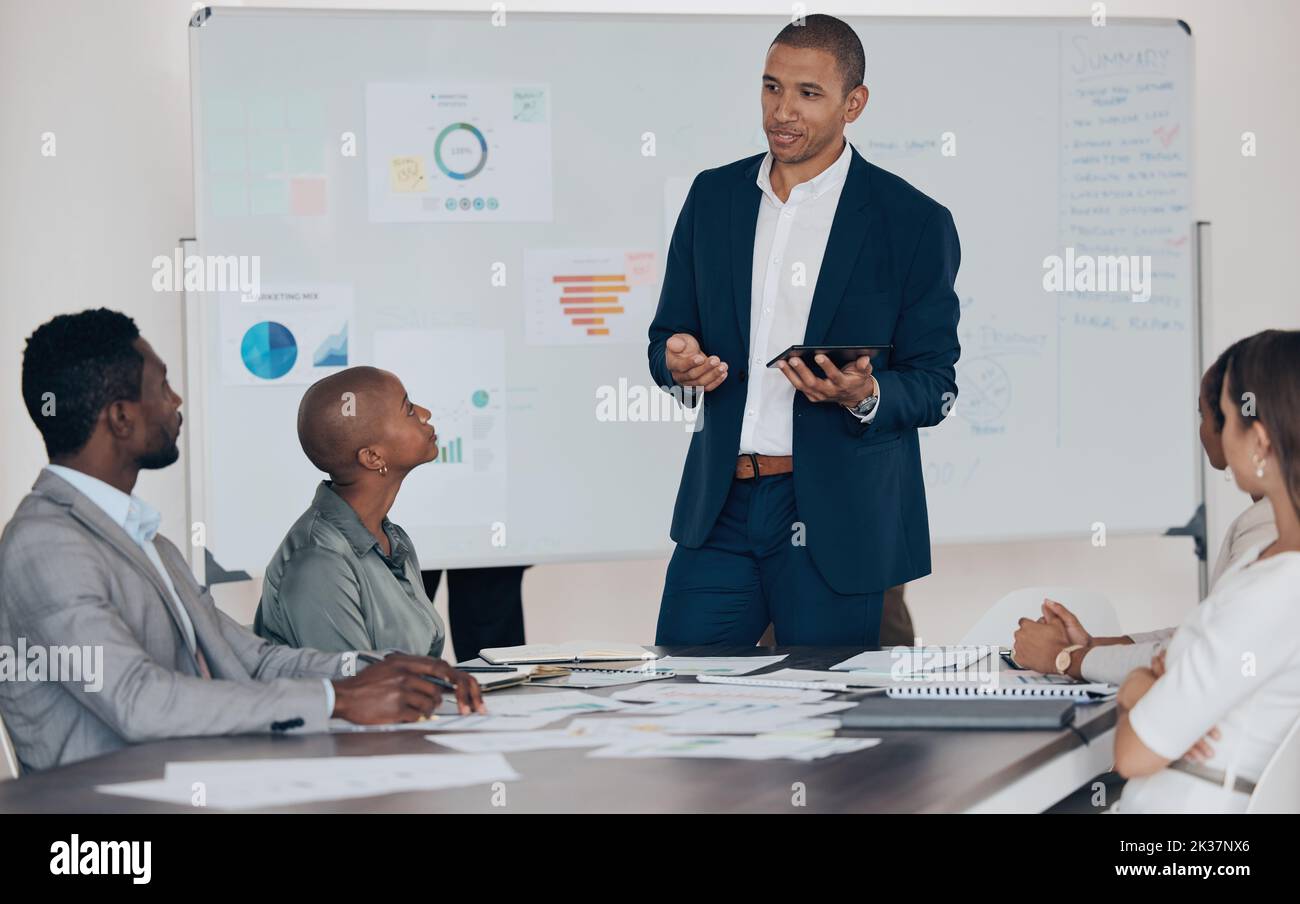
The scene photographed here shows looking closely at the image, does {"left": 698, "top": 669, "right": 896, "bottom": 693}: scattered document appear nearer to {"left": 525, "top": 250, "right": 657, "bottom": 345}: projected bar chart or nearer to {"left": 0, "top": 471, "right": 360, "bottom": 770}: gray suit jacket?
{"left": 0, "top": 471, "right": 360, "bottom": 770}: gray suit jacket

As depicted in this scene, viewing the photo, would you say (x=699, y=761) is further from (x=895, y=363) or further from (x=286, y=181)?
(x=286, y=181)

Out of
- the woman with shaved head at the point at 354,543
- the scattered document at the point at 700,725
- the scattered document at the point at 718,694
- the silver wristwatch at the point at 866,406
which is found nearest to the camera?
the scattered document at the point at 700,725

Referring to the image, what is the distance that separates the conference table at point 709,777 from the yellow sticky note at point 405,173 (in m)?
2.54

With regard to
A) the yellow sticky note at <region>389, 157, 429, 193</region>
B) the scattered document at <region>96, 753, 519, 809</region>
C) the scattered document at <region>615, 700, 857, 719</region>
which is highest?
the yellow sticky note at <region>389, 157, 429, 193</region>

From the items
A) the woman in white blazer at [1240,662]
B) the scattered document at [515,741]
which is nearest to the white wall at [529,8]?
the woman in white blazer at [1240,662]

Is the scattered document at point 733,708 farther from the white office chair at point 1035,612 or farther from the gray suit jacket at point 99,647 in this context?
the white office chair at point 1035,612

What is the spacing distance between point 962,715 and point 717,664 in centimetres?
61

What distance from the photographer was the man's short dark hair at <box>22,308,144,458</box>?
6.23 feet

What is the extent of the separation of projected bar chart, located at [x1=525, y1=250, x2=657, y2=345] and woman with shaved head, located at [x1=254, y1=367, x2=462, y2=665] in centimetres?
158

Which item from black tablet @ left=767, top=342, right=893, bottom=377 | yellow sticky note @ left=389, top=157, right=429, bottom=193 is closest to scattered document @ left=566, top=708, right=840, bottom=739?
black tablet @ left=767, top=342, right=893, bottom=377

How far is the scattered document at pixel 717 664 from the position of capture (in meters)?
2.15

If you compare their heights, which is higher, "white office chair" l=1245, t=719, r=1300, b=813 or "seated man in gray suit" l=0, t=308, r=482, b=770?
"seated man in gray suit" l=0, t=308, r=482, b=770

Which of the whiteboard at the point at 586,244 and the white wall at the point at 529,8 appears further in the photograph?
the white wall at the point at 529,8
